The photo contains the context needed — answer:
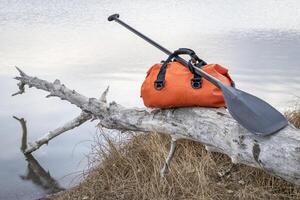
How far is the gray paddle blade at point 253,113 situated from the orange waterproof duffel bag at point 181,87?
0.17 metres

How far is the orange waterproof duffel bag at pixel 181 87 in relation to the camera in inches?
140

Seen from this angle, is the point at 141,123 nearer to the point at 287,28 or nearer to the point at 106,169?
the point at 106,169

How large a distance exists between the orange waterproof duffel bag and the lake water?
1908 millimetres

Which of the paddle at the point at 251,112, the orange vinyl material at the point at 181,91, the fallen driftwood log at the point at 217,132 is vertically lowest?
the fallen driftwood log at the point at 217,132

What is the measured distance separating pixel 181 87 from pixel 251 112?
553 millimetres

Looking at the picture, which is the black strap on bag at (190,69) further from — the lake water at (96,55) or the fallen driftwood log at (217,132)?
the lake water at (96,55)

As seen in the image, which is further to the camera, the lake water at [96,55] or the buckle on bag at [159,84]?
the lake water at [96,55]

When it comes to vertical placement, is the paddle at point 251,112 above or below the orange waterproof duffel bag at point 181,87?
below

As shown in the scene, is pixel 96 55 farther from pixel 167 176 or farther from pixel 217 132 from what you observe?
pixel 217 132

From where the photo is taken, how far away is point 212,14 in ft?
48.2

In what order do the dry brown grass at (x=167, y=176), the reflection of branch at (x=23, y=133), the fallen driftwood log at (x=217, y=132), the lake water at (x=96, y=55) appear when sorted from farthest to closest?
Result: the reflection of branch at (x=23, y=133)
the lake water at (x=96, y=55)
the dry brown grass at (x=167, y=176)
the fallen driftwood log at (x=217, y=132)

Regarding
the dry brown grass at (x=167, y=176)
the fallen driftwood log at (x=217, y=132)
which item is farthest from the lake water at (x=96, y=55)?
the fallen driftwood log at (x=217, y=132)

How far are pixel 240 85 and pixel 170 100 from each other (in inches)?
178

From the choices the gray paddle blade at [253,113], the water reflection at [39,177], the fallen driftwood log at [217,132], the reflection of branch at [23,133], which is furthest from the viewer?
the reflection of branch at [23,133]
